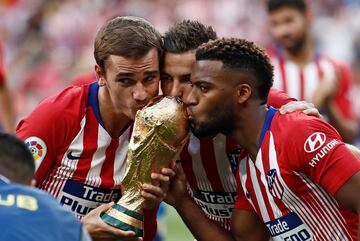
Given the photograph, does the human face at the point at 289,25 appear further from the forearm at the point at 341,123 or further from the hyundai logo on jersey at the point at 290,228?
the hyundai logo on jersey at the point at 290,228

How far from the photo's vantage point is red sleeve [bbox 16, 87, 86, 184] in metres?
5.26

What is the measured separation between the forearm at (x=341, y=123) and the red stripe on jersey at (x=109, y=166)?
12.4 feet

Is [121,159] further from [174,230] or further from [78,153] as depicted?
[174,230]

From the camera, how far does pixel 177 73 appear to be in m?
5.23

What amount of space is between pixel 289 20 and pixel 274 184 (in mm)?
4466

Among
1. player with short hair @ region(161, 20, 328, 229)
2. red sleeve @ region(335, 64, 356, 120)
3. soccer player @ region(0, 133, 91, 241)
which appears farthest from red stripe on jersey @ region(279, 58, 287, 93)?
soccer player @ region(0, 133, 91, 241)

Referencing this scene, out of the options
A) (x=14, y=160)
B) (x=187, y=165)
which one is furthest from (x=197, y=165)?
(x=14, y=160)

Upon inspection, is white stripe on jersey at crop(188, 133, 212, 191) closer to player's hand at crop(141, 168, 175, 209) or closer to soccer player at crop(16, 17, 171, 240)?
soccer player at crop(16, 17, 171, 240)

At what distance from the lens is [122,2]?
60.4 feet

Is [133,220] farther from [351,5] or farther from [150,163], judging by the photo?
[351,5]

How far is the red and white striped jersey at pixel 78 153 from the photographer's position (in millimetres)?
5324

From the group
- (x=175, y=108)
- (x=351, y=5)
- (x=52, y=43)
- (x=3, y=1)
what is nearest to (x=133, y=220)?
(x=175, y=108)

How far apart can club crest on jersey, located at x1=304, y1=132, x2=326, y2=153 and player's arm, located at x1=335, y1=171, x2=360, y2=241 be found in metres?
0.23

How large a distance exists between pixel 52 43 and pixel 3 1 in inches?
73.4
